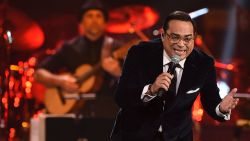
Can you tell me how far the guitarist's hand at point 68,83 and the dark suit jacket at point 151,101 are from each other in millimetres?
4490

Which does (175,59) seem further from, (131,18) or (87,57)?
(131,18)

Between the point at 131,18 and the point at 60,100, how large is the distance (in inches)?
58.8

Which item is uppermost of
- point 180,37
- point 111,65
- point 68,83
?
point 180,37

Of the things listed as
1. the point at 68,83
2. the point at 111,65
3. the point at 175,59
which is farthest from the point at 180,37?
the point at 68,83

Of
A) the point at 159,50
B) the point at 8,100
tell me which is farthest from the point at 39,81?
the point at 159,50

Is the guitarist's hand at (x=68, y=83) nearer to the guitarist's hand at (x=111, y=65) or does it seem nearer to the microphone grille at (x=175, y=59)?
the guitarist's hand at (x=111, y=65)

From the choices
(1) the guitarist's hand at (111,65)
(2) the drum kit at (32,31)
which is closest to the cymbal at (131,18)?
(2) the drum kit at (32,31)

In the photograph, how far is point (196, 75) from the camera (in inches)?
135

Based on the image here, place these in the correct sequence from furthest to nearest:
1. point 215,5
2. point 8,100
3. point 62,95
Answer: point 215,5 < point 62,95 < point 8,100

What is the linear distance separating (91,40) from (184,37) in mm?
4984

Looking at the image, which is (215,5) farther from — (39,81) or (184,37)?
(184,37)

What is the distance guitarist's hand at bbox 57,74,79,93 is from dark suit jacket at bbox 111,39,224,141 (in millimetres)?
4490

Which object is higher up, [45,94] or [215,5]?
[215,5]

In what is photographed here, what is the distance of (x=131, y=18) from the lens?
8.44 meters
